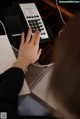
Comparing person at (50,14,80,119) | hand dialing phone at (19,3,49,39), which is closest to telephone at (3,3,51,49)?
hand dialing phone at (19,3,49,39)

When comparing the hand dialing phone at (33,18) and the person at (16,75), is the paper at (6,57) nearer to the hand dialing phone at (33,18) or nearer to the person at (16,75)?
the person at (16,75)

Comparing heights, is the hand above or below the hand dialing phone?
below

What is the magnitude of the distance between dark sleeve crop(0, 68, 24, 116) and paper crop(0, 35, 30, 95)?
0.03 meters

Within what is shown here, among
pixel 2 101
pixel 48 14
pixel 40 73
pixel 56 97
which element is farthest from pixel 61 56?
pixel 48 14

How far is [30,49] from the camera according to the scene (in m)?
1.20

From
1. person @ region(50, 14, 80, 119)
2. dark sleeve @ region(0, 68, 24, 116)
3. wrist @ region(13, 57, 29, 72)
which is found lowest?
dark sleeve @ region(0, 68, 24, 116)

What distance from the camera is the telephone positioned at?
124 cm

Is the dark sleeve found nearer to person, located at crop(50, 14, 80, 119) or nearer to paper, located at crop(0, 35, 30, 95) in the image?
paper, located at crop(0, 35, 30, 95)

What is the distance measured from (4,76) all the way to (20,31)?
0.28 metres

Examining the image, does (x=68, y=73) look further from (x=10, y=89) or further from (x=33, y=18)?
(x=33, y=18)

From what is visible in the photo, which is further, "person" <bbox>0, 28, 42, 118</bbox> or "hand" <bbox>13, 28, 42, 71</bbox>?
"hand" <bbox>13, 28, 42, 71</bbox>

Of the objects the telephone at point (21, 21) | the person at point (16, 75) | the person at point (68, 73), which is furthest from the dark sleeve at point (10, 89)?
the person at point (68, 73)

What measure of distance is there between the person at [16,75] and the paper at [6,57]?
27mm

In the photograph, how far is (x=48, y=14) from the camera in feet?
4.58
